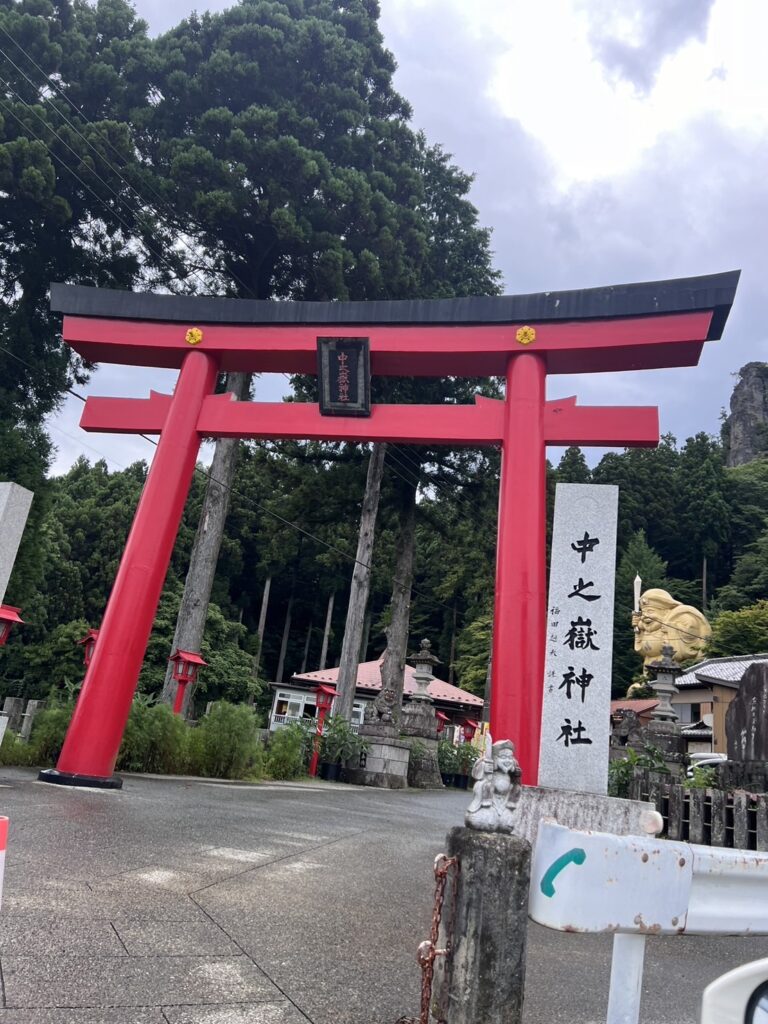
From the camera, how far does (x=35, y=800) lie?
6.39 metres

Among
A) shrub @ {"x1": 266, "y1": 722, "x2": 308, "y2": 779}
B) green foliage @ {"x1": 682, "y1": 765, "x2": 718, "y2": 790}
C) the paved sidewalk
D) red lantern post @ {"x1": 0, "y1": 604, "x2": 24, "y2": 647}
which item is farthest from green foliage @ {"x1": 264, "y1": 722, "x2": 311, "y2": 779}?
green foliage @ {"x1": 682, "y1": 765, "x2": 718, "y2": 790}

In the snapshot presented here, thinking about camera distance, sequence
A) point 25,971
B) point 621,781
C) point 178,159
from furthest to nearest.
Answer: point 178,159 < point 621,781 < point 25,971

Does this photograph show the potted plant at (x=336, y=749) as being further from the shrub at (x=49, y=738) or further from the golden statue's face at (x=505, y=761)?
the golden statue's face at (x=505, y=761)

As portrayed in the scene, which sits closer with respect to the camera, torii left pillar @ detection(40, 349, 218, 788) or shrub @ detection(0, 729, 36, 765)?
torii left pillar @ detection(40, 349, 218, 788)

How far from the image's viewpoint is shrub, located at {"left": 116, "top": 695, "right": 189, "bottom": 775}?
10195mm

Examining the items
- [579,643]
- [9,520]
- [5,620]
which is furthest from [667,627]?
[9,520]

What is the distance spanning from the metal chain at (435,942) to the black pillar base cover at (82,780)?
6.24 meters

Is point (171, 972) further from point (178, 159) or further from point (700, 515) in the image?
point (700, 515)

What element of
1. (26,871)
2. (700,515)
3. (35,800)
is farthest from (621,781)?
(700,515)

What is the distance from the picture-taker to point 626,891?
1.99 meters

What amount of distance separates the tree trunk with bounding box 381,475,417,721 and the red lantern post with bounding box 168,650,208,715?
6.11m

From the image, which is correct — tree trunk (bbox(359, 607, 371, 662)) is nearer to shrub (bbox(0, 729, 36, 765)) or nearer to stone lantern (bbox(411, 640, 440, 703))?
stone lantern (bbox(411, 640, 440, 703))

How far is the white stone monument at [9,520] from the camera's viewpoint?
20.0 ft

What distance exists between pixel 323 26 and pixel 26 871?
1797cm
